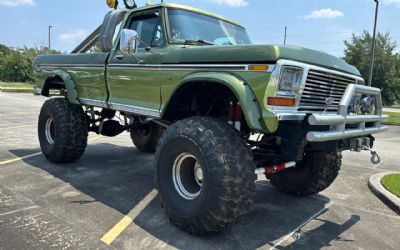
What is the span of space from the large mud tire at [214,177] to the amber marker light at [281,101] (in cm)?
48

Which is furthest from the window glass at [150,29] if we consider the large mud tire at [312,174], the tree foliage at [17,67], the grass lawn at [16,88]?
the tree foliage at [17,67]

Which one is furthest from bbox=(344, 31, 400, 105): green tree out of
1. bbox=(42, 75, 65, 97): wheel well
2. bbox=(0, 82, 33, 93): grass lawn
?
bbox=(42, 75, 65, 97): wheel well

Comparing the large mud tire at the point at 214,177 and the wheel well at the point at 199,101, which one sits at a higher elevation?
the wheel well at the point at 199,101

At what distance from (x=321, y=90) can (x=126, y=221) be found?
244cm

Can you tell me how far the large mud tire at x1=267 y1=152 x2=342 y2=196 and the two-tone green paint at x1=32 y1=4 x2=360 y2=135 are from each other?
1200 millimetres

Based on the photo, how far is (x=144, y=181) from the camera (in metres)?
5.90

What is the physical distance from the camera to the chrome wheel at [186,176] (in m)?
4.23

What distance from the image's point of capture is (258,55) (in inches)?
144

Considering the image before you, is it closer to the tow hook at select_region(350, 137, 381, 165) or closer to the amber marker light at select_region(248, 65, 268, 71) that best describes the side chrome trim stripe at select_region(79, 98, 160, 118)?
the amber marker light at select_region(248, 65, 268, 71)

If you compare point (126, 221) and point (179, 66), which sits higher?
point (179, 66)

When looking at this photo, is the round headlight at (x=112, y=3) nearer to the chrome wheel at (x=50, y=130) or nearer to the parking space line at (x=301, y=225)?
the chrome wheel at (x=50, y=130)

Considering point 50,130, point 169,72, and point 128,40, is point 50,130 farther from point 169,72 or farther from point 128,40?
point 169,72

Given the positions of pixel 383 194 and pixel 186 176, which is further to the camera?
pixel 383 194

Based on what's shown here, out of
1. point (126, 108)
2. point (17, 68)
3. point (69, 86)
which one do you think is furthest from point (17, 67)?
point (126, 108)
